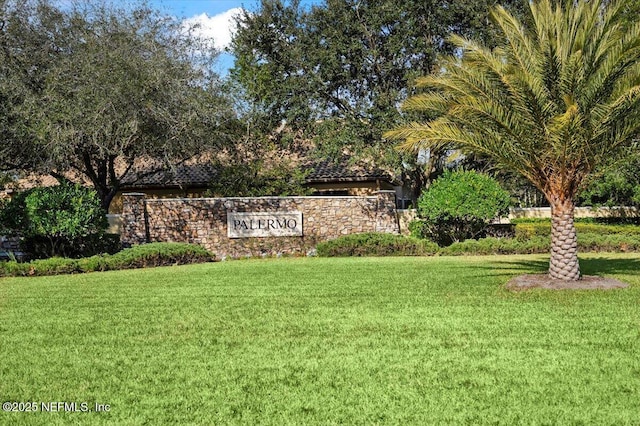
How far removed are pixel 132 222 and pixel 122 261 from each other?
474 centimetres

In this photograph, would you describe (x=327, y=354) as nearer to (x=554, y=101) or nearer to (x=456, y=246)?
(x=554, y=101)

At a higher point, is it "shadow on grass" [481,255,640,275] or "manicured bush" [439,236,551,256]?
"manicured bush" [439,236,551,256]

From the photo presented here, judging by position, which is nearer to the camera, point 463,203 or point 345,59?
point 463,203

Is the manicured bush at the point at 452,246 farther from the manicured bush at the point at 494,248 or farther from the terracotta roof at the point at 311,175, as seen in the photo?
the terracotta roof at the point at 311,175

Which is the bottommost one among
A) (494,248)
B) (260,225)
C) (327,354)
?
(327,354)

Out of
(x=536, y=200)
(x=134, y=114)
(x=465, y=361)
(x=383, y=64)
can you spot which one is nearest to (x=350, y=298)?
(x=465, y=361)

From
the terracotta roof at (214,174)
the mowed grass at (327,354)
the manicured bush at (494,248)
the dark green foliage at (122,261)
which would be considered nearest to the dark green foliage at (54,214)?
the dark green foliage at (122,261)

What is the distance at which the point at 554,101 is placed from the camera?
1239 centimetres

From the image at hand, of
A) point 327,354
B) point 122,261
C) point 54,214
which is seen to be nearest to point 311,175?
point 122,261

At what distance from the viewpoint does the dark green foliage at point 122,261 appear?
18.0 meters

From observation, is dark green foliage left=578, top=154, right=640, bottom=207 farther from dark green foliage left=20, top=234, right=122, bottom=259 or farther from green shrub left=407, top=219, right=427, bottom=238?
dark green foliage left=20, top=234, right=122, bottom=259

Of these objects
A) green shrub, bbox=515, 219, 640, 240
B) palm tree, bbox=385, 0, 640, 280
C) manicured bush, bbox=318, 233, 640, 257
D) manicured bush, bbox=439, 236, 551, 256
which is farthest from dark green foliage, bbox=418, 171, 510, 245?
palm tree, bbox=385, 0, 640, 280

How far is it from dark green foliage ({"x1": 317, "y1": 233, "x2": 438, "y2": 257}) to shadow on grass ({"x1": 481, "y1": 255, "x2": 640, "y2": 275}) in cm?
392

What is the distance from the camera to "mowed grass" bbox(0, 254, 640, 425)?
5602mm
